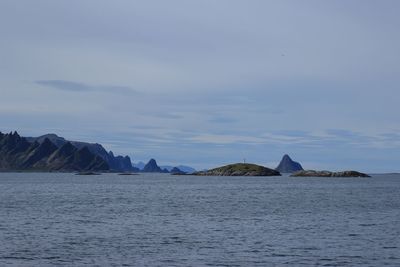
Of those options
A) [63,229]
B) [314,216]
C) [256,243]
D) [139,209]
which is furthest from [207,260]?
[139,209]

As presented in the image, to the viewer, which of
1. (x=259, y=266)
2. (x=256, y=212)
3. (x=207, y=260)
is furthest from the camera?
(x=256, y=212)

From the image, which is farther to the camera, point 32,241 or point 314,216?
point 314,216

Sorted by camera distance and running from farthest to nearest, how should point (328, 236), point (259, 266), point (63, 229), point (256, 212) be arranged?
→ point (256, 212), point (63, 229), point (328, 236), point (259, 266)

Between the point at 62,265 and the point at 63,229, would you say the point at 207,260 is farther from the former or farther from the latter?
the point at 63,229

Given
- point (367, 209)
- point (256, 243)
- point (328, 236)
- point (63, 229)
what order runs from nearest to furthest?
point (256, 243)
point (328, 236)
point (63, 229)
point (367, 209)

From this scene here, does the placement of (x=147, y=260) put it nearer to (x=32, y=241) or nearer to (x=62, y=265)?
(x=62, y=265)

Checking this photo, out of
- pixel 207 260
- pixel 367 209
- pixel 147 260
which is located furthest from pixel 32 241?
pixel 367 209

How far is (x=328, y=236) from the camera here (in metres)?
66.2

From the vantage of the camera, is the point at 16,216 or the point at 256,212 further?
the point at 256,212

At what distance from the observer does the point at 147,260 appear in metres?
49.7

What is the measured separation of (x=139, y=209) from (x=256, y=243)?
49473 mm

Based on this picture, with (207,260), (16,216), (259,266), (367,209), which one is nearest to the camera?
(259,266)

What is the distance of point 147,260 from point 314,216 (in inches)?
1933

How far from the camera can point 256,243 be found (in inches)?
2359
